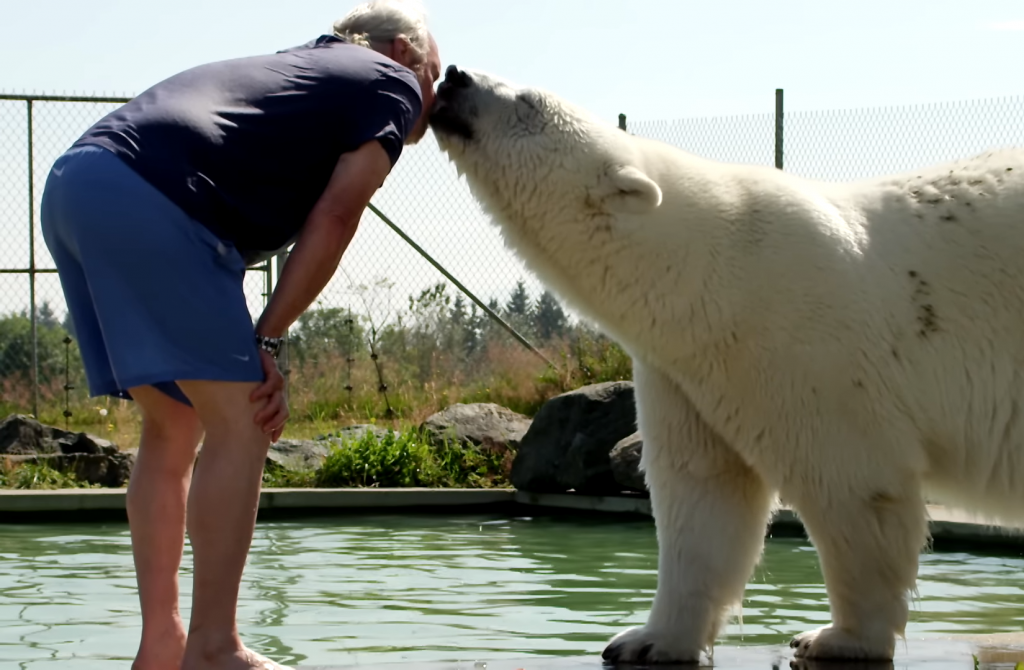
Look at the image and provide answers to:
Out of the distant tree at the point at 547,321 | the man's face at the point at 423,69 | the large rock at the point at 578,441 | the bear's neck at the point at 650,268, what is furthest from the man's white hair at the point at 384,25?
the distant tree at the point at 547,321

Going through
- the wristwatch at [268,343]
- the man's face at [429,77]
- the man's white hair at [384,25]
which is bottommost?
the wristwatch at [268,343]

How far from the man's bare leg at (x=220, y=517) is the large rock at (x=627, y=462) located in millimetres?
5377

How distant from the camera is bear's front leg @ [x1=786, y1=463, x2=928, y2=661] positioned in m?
3.10

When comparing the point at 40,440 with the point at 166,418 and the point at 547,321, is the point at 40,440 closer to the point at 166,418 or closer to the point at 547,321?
the point at 547,321

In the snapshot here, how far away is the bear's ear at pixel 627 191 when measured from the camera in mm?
3221

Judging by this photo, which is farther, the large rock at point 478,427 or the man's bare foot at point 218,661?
the large rock at point 478,427

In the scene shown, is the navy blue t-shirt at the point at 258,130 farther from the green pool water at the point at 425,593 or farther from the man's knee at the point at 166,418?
the green pool water at the point at 425,593

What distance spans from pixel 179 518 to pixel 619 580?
3.05m

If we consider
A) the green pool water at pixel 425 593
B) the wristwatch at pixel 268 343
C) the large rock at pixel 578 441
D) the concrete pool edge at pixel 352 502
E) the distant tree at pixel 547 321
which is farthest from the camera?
the distant tree at pixel 547 321

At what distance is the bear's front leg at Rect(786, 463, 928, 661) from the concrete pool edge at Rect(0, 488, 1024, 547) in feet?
16.0

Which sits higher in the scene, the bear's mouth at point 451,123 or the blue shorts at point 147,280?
the bear's mouth at point 451,123

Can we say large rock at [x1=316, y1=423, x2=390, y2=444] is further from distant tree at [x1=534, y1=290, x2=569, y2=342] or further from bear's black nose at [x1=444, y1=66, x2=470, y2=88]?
bear's black nose at [x1=444, y1=66, x2=470, y2=88]

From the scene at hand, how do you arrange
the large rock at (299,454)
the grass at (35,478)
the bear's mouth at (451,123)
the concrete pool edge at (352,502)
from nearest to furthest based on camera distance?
1. the bear's mouth at (451,123)
2. the concrete pool edge at (352,502)
3. the grass at (35,478)
4. the large rock at (299,454)

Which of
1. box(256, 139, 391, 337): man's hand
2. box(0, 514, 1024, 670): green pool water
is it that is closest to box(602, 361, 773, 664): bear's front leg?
box(0, 514, 1024, 670): green pool water
